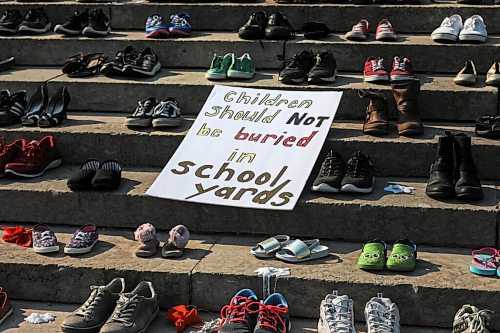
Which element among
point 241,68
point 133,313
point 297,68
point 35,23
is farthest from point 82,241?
point 35,23

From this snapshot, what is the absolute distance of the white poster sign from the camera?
557 cm

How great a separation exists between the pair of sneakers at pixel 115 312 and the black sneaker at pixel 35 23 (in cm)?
Answer: 350

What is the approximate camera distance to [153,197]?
5609mm

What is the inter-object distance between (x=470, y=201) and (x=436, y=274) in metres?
0.69

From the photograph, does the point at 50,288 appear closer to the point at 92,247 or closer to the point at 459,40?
the point at 92,247

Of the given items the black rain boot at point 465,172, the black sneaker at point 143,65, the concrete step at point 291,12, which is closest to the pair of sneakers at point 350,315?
the black rain boot at point 465,172

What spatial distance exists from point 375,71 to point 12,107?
2842mm

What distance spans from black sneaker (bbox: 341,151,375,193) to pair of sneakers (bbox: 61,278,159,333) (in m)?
1.46

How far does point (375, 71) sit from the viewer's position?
639 centimetres

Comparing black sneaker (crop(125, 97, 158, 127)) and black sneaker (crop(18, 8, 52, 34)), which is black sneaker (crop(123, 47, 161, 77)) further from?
black sneaker (crop(18, 8, 52, 34))

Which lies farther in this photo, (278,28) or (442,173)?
(278,28)

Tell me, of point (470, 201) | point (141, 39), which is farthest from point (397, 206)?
point (141, 39)

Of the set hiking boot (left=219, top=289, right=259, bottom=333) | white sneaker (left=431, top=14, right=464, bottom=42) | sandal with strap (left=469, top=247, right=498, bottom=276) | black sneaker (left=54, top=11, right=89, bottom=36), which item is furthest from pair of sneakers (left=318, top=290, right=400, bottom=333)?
black sneaker (left=54, top=11, right=89, bottom=36)

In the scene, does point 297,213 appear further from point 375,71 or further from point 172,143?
point 375,71
